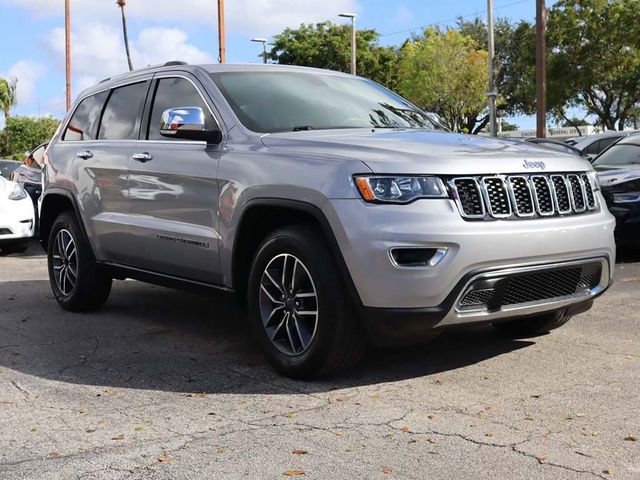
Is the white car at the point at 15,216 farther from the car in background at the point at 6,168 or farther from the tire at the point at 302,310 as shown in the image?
the tire at the point at 302,310

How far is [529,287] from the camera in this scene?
4.78 meters

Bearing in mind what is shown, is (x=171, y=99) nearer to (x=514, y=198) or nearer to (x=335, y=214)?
(x=335, y=214)

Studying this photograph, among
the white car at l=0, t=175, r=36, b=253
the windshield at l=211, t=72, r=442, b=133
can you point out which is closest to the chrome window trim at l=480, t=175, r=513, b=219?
the windshield at l=211, t=72, r=442, b=133

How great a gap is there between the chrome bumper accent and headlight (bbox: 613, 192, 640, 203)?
4.76 metres

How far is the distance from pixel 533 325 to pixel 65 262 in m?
3.76

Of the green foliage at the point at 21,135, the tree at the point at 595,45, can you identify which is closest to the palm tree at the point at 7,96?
the green foliage at the point at 21,135

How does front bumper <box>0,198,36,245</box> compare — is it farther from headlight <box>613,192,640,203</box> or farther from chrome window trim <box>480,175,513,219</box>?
chrome window trim <box>480,175,513,219</box>

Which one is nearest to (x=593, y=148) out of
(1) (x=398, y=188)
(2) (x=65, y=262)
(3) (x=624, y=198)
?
(3) (x=624, y=198)

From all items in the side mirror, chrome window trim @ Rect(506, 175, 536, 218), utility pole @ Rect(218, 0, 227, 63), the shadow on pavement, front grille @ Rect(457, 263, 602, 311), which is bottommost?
the shadow on pavement

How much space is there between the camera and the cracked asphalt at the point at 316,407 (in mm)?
3629

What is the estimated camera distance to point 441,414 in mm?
4254

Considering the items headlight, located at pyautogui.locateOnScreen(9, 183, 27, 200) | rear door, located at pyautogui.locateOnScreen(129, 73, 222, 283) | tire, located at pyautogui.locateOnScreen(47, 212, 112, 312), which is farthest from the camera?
headlight, located at pyautogui.locateOnScreen(9, 183, 27, 200)

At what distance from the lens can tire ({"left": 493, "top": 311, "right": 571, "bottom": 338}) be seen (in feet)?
18.9

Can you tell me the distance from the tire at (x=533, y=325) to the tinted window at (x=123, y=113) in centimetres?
293
